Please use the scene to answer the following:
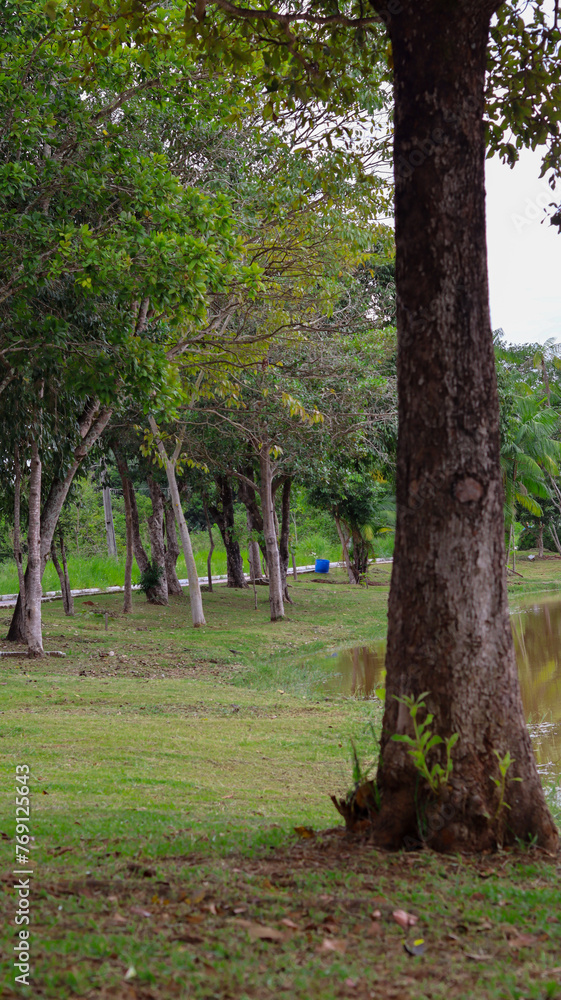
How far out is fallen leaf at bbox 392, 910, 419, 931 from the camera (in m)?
3.06

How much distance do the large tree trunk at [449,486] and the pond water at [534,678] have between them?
14.6 feet

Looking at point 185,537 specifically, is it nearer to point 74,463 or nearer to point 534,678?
point 74,463

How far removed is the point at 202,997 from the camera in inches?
97.0

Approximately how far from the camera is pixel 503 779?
12.4 feet

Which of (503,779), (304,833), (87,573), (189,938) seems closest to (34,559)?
(304,833)

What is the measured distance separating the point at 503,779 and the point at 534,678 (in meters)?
11.5

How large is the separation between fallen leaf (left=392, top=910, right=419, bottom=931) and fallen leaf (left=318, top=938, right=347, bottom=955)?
29cm

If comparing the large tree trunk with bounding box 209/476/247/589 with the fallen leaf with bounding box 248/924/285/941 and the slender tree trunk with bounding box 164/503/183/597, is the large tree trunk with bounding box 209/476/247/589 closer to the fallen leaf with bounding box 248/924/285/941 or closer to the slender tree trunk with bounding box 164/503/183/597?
the slender tree trunk with bounding box 164/503/183/597

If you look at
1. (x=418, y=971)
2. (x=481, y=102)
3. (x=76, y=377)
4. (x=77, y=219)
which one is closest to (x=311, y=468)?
(x=77, y=219)

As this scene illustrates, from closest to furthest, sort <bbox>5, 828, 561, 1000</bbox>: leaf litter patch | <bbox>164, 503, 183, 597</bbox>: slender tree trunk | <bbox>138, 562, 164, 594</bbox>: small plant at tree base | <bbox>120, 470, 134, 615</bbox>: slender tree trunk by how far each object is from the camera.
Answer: <bbox>5, 828, 561, 1000</bbox>: leaf litter patch
<bbox>120, 470, 134, 615</bbox>: slender tree trunk
<bbox>138, 562, 164, 594</bbox>: small plant at tree base
<bbox>164, 503, 183, 597</bbox>: slender tree trunk

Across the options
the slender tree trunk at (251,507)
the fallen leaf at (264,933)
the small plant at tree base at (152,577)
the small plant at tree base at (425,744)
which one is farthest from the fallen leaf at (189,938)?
the slender tree trunk at (251,507)

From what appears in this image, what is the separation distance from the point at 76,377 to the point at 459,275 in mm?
7271

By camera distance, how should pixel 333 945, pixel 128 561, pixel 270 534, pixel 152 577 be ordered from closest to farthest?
pixel 333 945
pixel 128 561
pixel 270 534
pixel 152 577

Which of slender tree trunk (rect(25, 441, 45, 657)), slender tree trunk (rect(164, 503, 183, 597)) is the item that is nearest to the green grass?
slender tree trunk (rect(164, 503, 183, 597))
